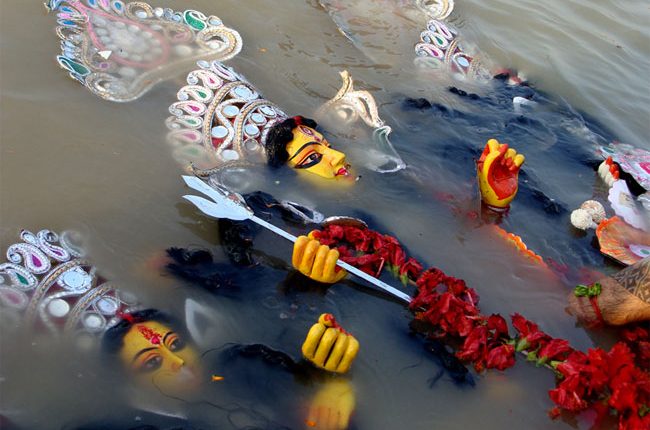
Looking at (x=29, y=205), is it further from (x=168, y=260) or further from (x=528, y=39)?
(x=528, y=39)

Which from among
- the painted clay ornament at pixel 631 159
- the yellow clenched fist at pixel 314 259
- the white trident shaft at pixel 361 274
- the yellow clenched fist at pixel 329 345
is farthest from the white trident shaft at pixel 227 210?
the painted clay ornament at pixel 631 159

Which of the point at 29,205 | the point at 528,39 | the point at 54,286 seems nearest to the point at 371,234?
the point at 54,286

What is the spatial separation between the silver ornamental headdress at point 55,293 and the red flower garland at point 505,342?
1483 millimetres

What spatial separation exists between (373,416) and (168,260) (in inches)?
68.1

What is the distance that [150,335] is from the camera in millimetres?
3338

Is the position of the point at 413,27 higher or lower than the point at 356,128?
higher

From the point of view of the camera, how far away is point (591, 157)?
6.27m

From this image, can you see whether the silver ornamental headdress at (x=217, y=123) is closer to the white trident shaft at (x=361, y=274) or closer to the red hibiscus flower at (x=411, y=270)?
the white trident shaft at (x=361, y=274)

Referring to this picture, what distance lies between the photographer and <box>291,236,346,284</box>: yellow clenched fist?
3.72 m

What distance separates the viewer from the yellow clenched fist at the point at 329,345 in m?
3.28

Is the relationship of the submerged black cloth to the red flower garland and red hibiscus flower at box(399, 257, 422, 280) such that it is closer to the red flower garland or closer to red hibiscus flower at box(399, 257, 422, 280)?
the red flower garland

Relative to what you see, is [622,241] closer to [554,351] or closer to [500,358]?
[554,351]

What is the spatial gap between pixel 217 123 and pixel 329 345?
7.98ft

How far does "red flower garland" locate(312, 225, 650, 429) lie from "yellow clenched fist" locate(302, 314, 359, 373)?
0.79m
